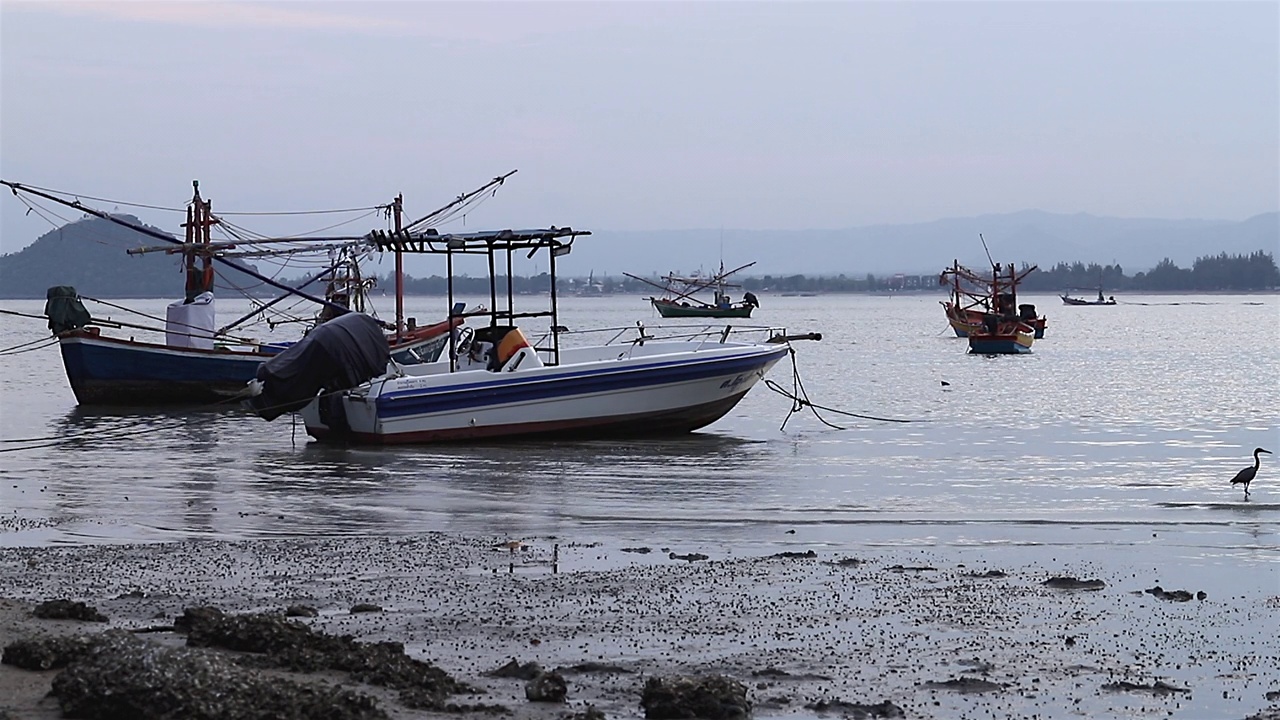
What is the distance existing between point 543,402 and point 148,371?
10320mm

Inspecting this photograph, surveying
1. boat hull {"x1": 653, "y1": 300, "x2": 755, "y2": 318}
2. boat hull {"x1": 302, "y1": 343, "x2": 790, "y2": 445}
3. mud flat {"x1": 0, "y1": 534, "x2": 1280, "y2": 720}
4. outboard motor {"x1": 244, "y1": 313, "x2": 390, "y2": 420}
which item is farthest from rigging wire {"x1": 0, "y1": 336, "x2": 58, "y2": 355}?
boat hull {"x1": 653, "y1": 300, "x2": 755, "y2": 318}

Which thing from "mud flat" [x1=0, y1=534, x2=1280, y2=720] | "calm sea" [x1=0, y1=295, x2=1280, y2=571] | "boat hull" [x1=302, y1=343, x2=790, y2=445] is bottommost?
"calm sea" [x1=0, y1=295, x2=1280, y2=571]

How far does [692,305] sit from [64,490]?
367 ft

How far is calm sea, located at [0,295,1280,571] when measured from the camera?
13031mm

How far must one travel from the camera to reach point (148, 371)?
27469 mm

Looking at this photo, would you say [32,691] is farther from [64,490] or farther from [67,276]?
[67,276]

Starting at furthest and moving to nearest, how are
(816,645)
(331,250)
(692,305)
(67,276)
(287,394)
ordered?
(67,276), (692,305), (331,250), (287,394), (816,645)

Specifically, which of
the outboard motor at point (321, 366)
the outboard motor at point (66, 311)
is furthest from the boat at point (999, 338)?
the outboard motor at point (321, 366)

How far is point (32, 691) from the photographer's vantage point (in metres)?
6.67

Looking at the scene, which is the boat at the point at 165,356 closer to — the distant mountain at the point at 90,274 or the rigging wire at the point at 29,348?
the rigging wire at the point at 29,348

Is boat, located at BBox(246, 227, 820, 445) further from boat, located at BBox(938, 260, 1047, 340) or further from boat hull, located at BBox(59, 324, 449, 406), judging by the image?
boat, located at BBox(938, 260, 1047, 340)

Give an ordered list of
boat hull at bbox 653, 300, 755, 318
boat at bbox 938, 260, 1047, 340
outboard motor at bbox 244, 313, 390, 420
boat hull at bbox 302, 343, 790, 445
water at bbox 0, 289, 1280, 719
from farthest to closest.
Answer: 1. boat hull at bbox 653, 300, 755, 318
2. boat at bbox 938, 260, 1047, 340
3. boat hull at bbox 302, 343, 790, 445
4. outboard motor at bbox 244, 313, 390, 420
5. water at bbox 0, 289, 1280, 719

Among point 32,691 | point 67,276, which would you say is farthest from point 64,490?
point 67,276

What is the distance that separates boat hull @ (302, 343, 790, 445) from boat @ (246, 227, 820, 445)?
0.01m
